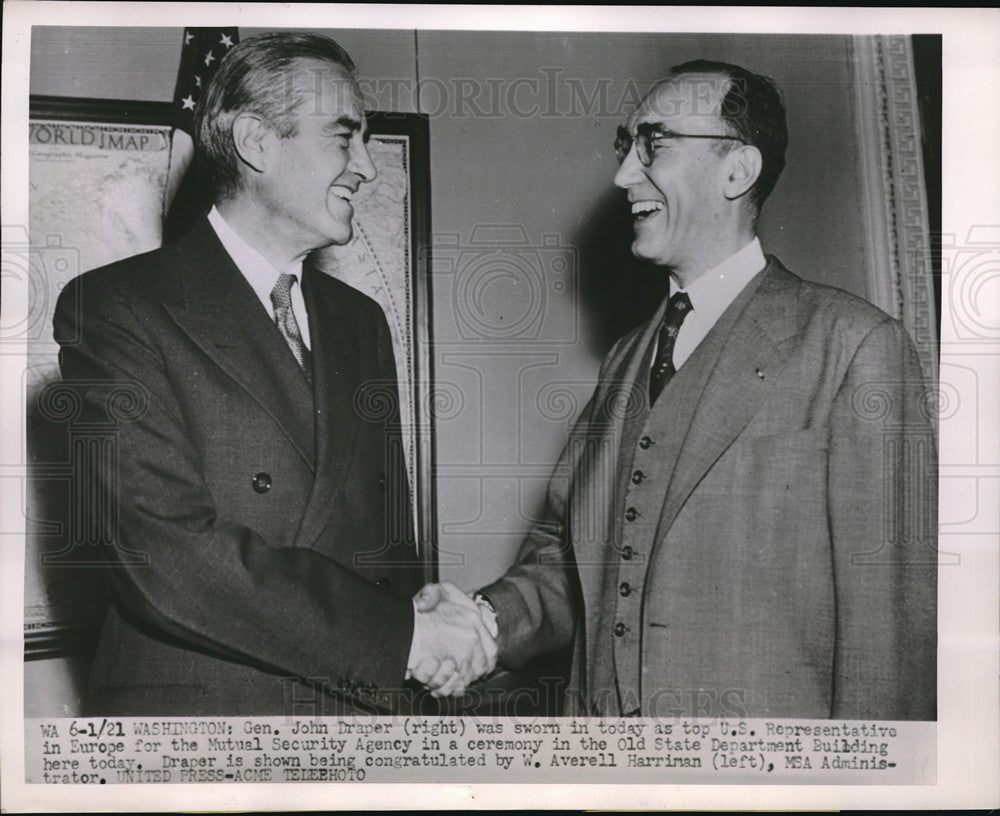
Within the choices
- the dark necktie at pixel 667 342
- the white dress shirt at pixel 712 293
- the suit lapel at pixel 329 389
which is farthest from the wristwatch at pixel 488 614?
the white dress shirt at pixel 712 293

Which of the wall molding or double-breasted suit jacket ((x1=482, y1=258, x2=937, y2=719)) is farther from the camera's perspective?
the wall molding

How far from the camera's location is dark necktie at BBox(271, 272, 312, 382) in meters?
2.52

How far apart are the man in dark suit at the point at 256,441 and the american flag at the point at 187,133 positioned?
0.11 ft

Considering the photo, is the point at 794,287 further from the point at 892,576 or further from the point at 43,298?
the point at 43,298

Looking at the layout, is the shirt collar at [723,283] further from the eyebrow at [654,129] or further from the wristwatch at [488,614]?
the wristwatch at [488,614]

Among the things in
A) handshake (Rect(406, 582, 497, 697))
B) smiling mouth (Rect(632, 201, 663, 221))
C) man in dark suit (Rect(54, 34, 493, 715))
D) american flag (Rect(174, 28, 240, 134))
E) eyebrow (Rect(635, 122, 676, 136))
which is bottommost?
handshake (Rect(406, 582, 497, 697))

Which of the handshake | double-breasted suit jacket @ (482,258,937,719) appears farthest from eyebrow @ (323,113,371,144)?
the handshake

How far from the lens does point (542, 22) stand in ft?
8.55

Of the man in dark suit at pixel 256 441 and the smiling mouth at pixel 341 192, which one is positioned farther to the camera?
the smiling mouth at pixel 341 192

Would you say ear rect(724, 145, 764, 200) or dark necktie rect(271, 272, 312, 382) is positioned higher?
ear rect(724, 145, 764, 200)

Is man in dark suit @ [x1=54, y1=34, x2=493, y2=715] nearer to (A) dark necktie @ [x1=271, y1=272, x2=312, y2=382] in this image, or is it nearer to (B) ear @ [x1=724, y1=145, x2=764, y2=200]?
(A) dark necktie @ [x1=271, y1=272, x2=312, y2=382]

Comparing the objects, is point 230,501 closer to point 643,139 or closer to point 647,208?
point 647,208

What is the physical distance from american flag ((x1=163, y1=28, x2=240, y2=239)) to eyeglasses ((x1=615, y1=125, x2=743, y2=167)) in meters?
0.98

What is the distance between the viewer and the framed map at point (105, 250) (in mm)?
2535
